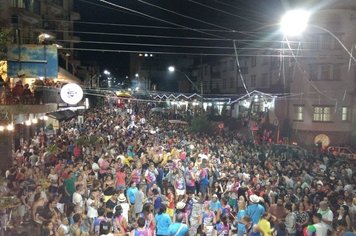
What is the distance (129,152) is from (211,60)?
40.8m

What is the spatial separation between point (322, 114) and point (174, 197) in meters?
24.8

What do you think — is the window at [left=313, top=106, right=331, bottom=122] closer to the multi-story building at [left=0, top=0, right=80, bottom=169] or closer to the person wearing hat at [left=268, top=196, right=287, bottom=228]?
the multi-story building at [left=0, top=0, right=80, bottom=169]

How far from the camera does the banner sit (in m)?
15.8

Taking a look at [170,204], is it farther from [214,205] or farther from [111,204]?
[111,204]

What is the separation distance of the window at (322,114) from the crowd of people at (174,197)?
14.9 m

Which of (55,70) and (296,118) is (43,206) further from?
(296,118)

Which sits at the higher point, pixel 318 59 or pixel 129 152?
pixel 318 59

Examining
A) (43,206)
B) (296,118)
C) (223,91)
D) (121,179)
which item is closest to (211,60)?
(223,91)

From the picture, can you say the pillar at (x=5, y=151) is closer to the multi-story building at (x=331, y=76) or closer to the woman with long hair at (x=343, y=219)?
the woman with long hair at (x=343, y=219)

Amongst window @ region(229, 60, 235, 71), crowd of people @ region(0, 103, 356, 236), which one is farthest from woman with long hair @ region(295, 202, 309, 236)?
window @ region(229, 60, 235, 71)

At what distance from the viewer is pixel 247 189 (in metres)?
12.4

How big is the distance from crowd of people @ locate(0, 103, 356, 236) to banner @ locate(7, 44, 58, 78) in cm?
355

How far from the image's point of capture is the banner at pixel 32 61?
51.8ft

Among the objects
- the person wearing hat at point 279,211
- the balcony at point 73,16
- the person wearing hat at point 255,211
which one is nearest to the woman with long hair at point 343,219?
the person wearing hat at point 279,211
